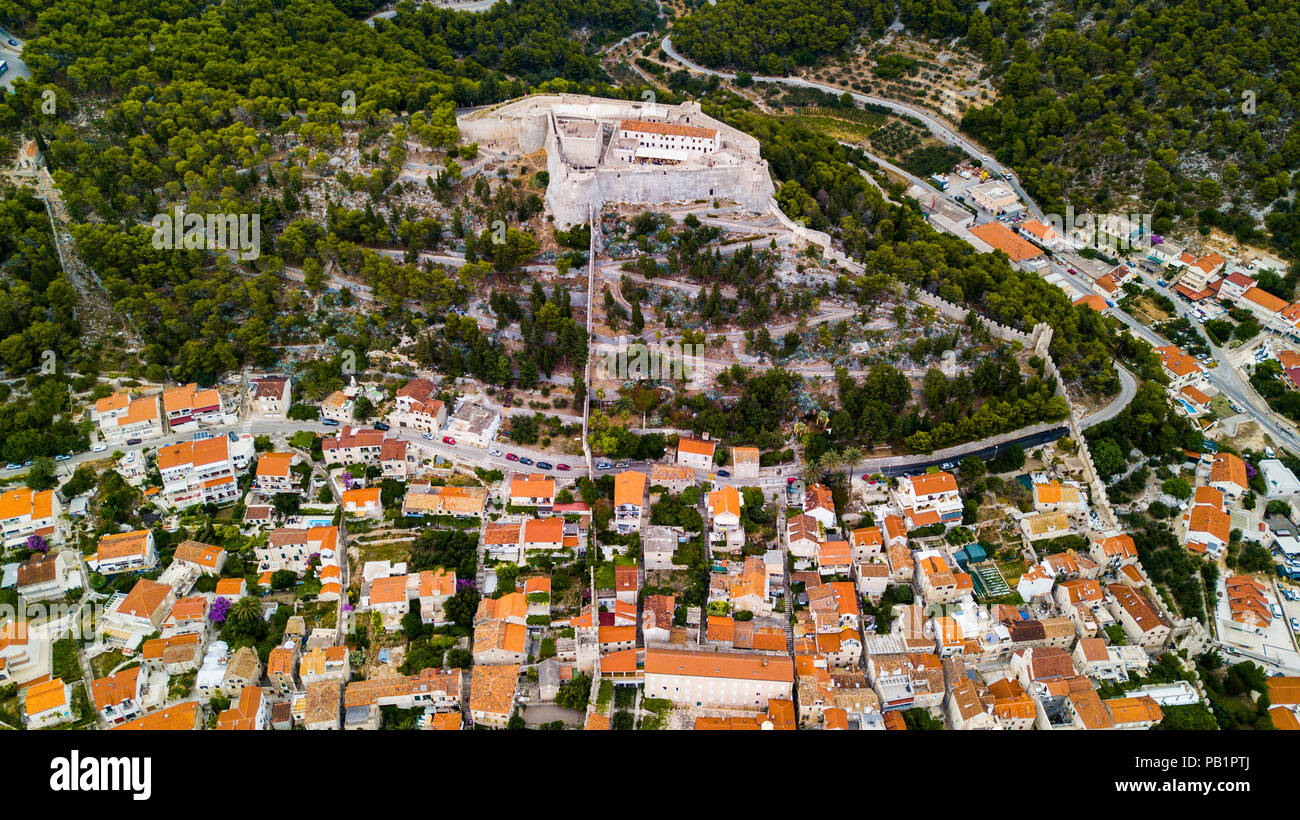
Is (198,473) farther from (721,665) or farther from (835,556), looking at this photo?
(835,556)

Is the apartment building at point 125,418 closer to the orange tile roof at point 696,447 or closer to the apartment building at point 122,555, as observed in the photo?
the apartment building at point 122,555

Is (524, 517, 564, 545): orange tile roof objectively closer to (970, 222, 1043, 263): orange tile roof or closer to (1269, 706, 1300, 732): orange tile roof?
(1269, 706, 1300, 732): orange tile roof

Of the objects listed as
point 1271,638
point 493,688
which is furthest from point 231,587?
point 1271,638

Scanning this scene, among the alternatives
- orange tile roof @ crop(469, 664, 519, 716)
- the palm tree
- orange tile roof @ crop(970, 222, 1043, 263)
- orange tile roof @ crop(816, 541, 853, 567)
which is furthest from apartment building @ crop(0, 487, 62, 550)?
orange tile roof @ crop(970, 222, 1043, 263)

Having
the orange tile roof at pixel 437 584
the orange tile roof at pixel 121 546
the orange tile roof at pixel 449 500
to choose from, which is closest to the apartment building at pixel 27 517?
the orange tile roof at pixel 121 546

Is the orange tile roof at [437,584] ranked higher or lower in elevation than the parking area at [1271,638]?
lower

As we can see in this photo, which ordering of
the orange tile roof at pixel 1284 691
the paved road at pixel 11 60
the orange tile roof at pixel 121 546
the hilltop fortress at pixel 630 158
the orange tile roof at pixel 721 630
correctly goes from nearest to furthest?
the orange tile roof at pixel 1284 691
the orange tile roof at pixel 721 630
the orange tile roof at pixel 121 546
the hilltop fortress at pixel 630 158
the paved road at pixel 11 60
